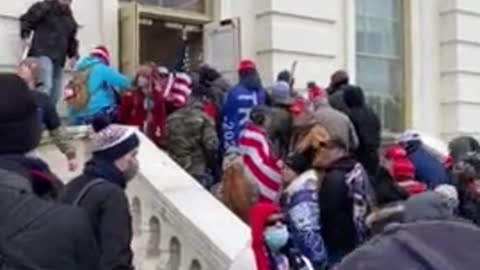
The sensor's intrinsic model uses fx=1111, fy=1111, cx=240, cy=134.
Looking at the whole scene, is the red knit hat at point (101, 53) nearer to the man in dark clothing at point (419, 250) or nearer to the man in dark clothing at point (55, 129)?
the man in dark clothing at point (55, 129)

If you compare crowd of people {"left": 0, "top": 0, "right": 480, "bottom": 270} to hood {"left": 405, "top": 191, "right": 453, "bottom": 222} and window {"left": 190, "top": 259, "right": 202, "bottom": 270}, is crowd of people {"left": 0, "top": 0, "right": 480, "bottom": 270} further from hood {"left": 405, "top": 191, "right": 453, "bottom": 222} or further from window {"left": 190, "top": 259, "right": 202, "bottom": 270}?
window {"left": 190, "top": 259, "right": 202, "bottom": 270}

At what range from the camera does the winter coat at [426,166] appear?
375 inches

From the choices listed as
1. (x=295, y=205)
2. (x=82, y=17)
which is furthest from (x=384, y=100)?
(x=295, y=205)

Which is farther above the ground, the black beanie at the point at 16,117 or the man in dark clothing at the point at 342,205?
the black beanie at the point at 16,117

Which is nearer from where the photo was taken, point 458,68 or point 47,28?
point 47,28

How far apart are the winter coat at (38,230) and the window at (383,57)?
12114 mm

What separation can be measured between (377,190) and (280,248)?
7.11 feet

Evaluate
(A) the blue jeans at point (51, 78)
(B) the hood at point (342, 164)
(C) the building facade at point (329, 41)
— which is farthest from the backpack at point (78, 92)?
(B) the hood at point (342, 164)

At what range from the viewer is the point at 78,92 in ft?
33.9

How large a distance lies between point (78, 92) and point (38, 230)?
7145 mm

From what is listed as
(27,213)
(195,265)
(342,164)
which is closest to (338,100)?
(195,265)

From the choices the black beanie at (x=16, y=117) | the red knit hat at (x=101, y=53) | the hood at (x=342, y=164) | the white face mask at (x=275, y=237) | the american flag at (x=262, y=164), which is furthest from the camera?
the red knit hat at (x=101, y=53)

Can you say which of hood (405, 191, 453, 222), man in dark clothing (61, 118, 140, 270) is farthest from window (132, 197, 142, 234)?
hood (405, 191, 453, 222)

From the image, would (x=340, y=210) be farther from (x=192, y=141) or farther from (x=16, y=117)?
(x=192, y=141)
